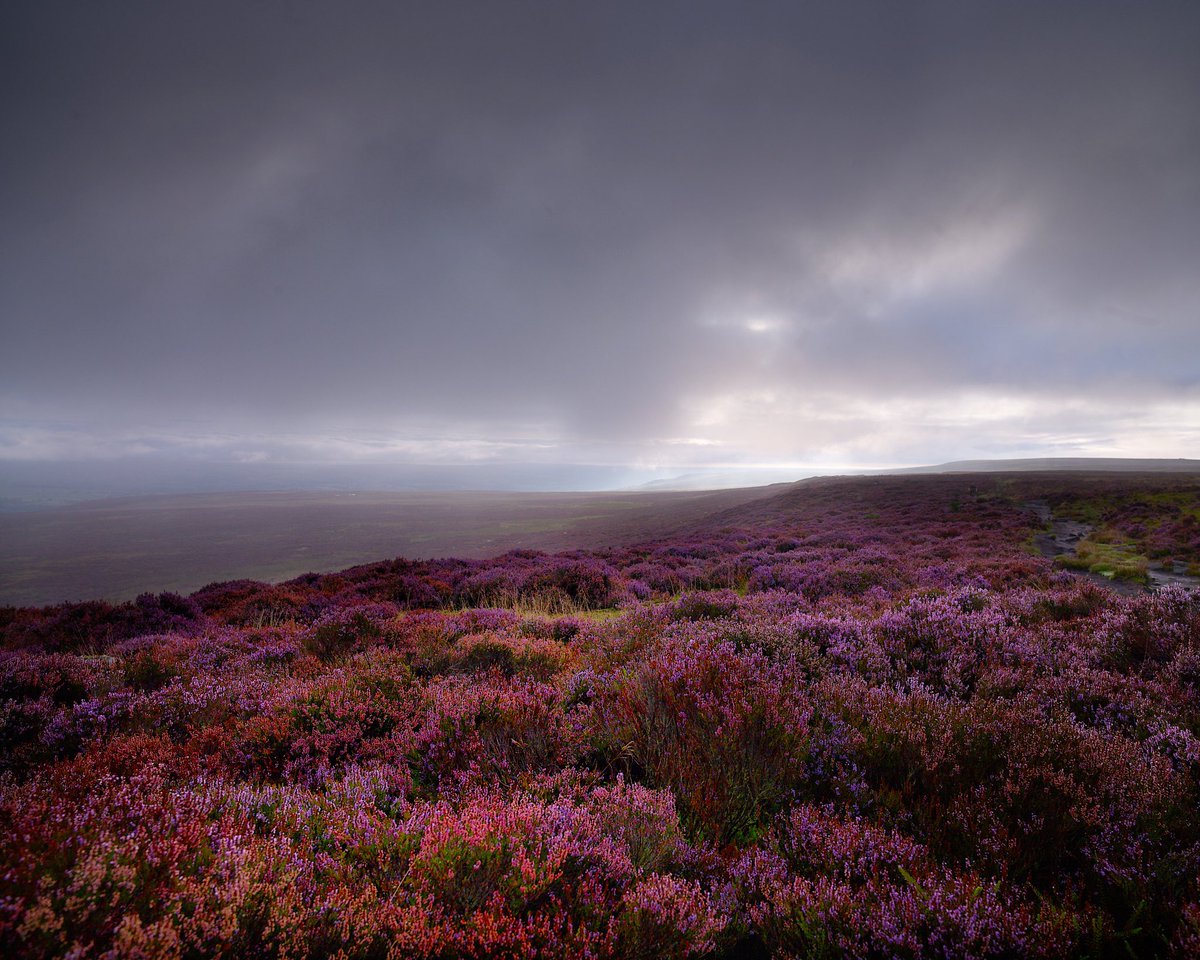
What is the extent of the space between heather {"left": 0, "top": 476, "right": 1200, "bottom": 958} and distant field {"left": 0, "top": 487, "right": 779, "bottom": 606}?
107 feet

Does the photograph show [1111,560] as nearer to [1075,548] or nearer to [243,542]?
[1075,548]

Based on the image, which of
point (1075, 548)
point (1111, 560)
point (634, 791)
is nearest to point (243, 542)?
point (634, 791)

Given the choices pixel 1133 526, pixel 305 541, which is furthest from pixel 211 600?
pixel 305 541

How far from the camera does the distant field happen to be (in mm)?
33562

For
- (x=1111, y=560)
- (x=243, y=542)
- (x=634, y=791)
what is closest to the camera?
(x=634, y=791)

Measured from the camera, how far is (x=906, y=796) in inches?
117

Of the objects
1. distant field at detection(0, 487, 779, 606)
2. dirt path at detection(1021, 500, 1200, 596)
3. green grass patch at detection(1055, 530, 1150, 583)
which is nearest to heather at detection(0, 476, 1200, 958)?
dirt path at detection(1021, 500, 1200, 596)

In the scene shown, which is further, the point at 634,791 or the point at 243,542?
the point at 243,542

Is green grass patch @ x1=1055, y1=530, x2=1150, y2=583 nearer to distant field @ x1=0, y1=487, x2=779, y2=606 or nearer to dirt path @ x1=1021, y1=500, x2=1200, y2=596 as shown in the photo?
dirt path @ x1=1021, y1=500, x2=1200, y2=596

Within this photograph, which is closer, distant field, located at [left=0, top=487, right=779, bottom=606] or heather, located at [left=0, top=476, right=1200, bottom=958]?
heather, located at [left=0, top=476, right=1200, bottom=958]

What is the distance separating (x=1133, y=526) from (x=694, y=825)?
25737 millimetres

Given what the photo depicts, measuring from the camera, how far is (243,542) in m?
51.1

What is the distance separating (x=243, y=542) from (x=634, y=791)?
63.8m

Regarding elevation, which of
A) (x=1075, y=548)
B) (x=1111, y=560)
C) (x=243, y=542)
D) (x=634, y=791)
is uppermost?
(x=634, y=791)
